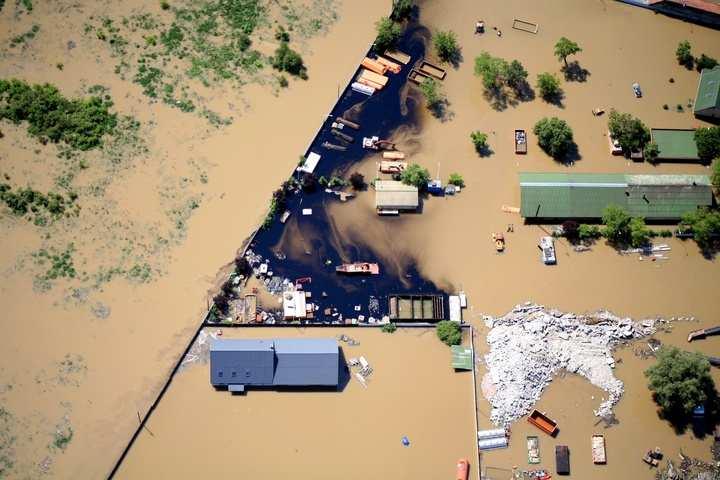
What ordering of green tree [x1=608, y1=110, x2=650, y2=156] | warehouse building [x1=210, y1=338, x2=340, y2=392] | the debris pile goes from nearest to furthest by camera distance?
warehouse building [x1=210, y1=338, x2=340, y2=392], the debris pile, green tree [x1=608, y1=110, x2=650, y2=156]

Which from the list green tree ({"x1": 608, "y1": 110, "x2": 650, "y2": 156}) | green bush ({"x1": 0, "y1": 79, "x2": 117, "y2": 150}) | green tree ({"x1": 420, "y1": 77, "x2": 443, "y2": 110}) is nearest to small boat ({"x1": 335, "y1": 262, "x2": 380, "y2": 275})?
green tree ({"x1": 420, "y1": 77, "x2": 443, "y2": 110})

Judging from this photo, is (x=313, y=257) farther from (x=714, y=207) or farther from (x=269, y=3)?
(x=714, y=207)

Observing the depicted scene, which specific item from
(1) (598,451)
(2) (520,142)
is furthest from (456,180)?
(1) (598,451)

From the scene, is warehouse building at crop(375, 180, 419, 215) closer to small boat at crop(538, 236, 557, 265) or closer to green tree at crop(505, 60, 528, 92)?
small boat at crop(538, 236, 557, 265)

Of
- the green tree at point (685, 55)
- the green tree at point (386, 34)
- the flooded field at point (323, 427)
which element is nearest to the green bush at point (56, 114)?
the flooded field at point (323, 427)

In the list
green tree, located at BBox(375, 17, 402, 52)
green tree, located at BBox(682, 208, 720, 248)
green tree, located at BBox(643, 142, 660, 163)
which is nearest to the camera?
green tree, located at BBox(682, 208, 720, 248)

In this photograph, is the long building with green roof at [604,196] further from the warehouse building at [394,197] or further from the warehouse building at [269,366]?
the warehouse building at [269,366]

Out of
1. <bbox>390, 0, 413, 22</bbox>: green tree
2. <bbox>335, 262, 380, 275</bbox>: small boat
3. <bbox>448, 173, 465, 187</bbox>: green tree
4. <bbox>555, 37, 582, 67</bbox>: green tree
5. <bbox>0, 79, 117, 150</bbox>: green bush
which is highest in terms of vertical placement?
<bbox>390, 0, 413, 22</bbox>: green tree
